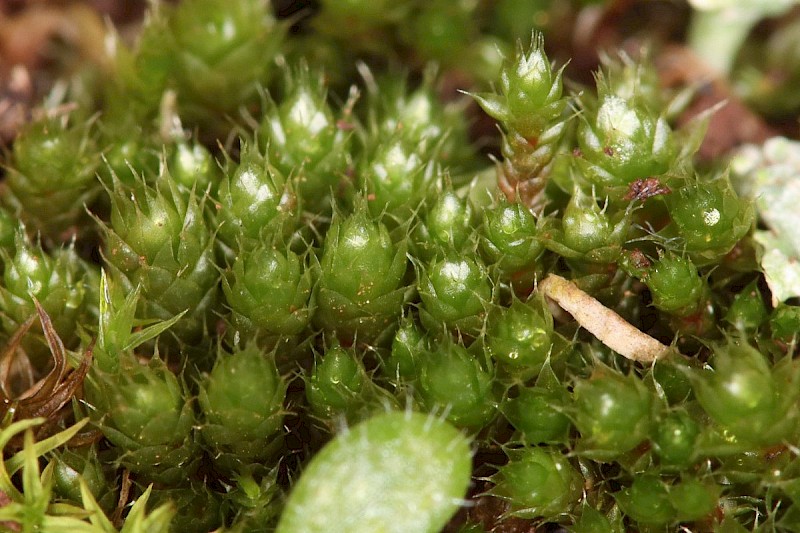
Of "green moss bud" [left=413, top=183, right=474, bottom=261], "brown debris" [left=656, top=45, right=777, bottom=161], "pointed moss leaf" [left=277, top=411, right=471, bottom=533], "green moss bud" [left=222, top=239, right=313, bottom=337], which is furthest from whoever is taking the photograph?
"brown debris" [left=656, top=45, right=777, bottom=161]

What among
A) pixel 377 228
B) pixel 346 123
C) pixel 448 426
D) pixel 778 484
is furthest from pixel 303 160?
pixel 778 484

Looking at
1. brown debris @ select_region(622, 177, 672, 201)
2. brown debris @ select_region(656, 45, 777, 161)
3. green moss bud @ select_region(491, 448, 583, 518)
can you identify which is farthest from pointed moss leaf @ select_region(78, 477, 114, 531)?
brown debris @ select_region(656, 45, 777, 161)

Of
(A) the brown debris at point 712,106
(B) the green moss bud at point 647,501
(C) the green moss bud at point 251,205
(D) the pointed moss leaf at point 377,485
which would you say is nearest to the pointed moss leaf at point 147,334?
(C) the green moss bud at point 251,205

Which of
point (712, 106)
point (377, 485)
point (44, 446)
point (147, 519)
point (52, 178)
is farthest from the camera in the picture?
point (712, 106)

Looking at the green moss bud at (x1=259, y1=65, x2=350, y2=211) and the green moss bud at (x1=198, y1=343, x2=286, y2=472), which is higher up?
the green moss bud at (x1=259, y1=65, x2=350, y2=211)

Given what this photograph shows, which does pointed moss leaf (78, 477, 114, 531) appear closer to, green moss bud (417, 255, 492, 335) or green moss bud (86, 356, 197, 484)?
green moss bud (86, 356, 197, 484)

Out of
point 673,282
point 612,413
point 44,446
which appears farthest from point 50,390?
point 673,282

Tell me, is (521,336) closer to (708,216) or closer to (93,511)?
(708,216)
